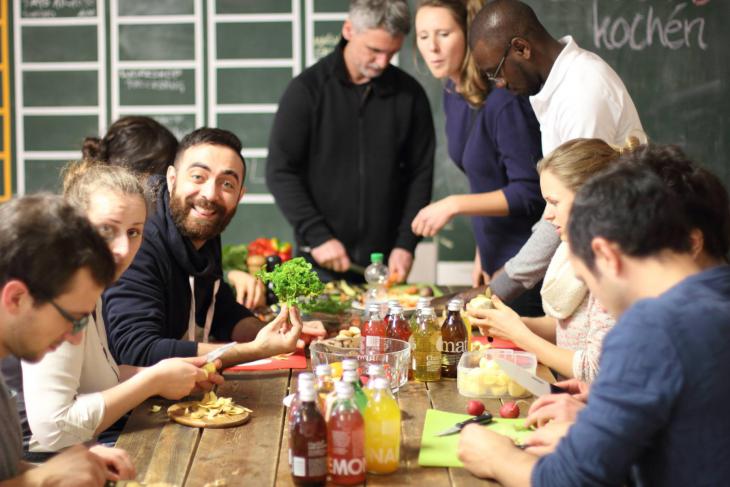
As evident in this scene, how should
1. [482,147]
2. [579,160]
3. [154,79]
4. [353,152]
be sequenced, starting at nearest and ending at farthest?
[579,160] < [482,147] < [353,152] < [154,79]

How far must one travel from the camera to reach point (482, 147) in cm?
374

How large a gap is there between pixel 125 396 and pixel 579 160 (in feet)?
4.28

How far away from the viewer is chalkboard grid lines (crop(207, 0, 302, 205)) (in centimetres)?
563

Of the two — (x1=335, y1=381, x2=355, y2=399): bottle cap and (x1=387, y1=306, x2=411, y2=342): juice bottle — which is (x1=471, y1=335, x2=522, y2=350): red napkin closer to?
(x1=387, y1=306, x2=411, y2=342): juice bottle

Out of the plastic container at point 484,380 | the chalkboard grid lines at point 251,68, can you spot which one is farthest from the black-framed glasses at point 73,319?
the chalkboard grid lines at point 251,68

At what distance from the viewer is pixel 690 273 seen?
4.95 ft

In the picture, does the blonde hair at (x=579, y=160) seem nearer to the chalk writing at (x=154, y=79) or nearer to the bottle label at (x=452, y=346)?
the bottle label at (x=452, y=346)

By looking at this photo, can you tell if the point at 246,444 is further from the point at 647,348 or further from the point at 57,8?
the point at 57,8

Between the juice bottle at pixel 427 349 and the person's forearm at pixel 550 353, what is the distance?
0.83 ft

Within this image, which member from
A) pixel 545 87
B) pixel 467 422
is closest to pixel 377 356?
pixel 467 422

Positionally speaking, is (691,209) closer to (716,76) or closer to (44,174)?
(716,76)

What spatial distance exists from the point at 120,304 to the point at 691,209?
166 centimetres

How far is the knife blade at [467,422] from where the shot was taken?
1947mm

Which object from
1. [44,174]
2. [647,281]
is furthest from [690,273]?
[44,174]
